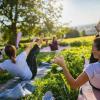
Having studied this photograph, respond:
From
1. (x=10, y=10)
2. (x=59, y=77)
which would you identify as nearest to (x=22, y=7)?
(x=10, y=10)

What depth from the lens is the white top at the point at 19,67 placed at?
8467 millimetres

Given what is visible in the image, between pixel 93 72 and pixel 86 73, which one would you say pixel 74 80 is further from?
pixel 93 72

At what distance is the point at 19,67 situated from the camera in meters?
8.56

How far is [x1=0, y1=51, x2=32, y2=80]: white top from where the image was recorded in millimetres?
8467

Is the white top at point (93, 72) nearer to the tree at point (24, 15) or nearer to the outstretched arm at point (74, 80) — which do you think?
the outstretched arm at point (74, 80)

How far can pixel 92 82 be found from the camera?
15.8 ft

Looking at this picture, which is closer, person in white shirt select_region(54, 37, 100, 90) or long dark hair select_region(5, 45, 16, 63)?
person in white shirt select_region(54, 37, 100, 90)

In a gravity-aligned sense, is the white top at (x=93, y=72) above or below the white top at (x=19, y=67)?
above

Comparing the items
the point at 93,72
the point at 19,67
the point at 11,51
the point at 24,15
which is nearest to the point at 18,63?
the point at 19,67

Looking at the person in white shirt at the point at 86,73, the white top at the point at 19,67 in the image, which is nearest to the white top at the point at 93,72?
the person in white shirt at the point at 86,73

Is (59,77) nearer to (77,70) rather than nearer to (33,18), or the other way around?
(77,70)

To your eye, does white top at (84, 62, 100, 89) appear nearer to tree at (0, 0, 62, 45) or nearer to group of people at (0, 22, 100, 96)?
group of people at (0, 22, 100, 96)

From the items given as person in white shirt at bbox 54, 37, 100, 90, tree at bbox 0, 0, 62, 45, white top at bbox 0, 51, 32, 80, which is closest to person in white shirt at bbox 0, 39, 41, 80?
white top at bbox 0, 51, 32, 80

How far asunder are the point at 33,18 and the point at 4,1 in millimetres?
3184
